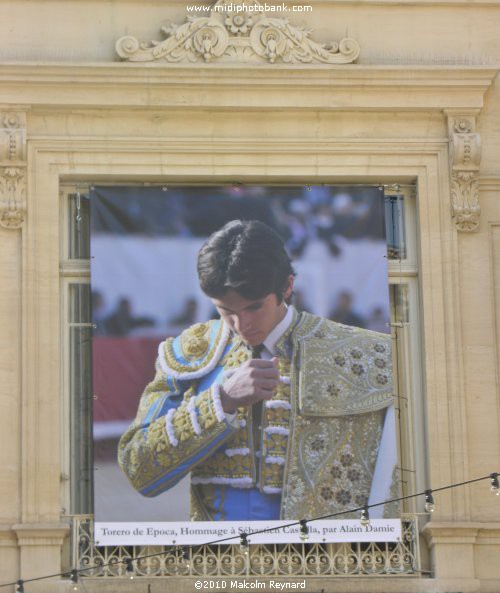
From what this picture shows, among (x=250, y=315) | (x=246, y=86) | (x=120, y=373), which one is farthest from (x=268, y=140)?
(x=120, y=373)

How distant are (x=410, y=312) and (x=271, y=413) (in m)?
1.65

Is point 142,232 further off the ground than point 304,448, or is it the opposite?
point 142,232

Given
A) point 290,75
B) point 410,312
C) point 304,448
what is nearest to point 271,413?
point 304,448

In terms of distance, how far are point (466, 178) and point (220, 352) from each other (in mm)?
2757

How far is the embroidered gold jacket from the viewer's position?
19625mm

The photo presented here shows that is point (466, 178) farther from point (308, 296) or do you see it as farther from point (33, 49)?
point (33, 49)

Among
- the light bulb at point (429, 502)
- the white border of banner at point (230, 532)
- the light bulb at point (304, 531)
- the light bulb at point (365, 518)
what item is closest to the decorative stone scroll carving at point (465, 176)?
the light bulb at point (429, 502)

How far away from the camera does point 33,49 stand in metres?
20.2

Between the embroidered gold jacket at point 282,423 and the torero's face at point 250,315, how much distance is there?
102 mm

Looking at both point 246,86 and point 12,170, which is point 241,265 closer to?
point 246,86

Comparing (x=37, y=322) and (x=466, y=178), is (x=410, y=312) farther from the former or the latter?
(x=37, y=322)

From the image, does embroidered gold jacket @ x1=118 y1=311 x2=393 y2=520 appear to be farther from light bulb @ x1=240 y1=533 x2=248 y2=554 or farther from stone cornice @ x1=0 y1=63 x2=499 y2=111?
stone cornice @ x1=0 y1=63 x2=499 y2=111

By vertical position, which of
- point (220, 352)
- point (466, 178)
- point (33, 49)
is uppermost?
point (33, 49)

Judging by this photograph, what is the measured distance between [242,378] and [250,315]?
0.60 meters
